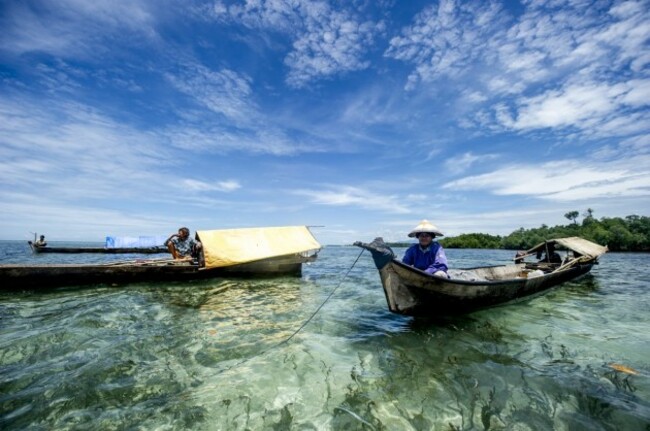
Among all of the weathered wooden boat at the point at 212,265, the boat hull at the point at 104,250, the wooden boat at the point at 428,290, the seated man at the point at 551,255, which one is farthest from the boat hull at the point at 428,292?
the boat hull at the point at 104,250

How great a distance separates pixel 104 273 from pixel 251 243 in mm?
5808

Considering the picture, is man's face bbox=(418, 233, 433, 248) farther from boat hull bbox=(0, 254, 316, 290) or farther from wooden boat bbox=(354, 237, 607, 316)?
boat hull bbox=(0, 254, 316, 290)

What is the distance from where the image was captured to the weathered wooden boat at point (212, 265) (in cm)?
1084

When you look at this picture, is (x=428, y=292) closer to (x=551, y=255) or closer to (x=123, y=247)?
(x=551, y=255)

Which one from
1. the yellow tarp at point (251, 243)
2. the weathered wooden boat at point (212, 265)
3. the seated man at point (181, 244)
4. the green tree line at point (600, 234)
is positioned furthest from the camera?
the green tree line at point (600, 234)

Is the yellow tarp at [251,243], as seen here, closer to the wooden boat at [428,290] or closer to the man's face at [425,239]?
the wooden boat at [428,290]

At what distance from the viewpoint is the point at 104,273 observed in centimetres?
1156

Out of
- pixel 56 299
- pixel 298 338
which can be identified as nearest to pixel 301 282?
→ pixel 298 338

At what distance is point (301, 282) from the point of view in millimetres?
14344

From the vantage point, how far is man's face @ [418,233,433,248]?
24.3ft

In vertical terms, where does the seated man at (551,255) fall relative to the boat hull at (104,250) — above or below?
below

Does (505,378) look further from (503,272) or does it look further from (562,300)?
(503,272)

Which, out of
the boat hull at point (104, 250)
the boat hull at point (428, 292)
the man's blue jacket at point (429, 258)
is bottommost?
the boat hull at point (428, 292)

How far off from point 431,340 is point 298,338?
111 inches
